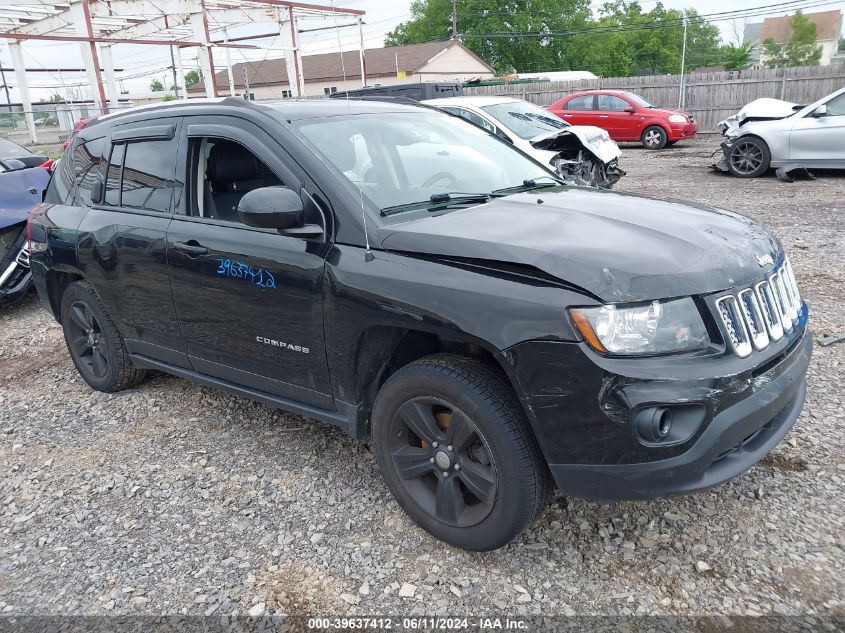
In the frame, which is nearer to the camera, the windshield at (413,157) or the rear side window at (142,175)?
the windshield at (413,157)

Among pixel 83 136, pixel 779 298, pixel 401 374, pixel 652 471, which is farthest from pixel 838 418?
pixel 83 136

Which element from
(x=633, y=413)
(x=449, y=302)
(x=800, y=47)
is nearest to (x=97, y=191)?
(x=449, y=302)

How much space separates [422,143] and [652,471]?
2144 mm

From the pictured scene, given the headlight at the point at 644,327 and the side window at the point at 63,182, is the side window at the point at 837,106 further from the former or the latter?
the side window at the point at 63,182

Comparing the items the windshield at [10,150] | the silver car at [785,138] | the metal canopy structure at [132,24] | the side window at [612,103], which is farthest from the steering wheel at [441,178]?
the metal canopy structure at [132,24]

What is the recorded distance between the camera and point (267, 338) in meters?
3.28

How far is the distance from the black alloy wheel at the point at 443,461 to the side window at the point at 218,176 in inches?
62.7

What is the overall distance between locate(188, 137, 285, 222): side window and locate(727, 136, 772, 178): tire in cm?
1109

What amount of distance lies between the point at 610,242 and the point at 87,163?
361 centimetres

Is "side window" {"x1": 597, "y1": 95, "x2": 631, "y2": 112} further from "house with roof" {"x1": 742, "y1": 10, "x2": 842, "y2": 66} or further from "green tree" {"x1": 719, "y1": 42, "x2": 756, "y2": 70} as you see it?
"house with roof" {"x1": 742, "y1": 10, "x2": 842, "y2": 66}

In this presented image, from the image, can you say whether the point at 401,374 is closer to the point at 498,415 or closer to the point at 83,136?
the point at 498,415

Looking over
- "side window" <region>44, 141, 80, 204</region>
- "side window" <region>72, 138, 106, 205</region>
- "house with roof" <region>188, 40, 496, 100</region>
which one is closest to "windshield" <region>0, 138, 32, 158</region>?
"side window" <region>44, 141, 80, 204</region>

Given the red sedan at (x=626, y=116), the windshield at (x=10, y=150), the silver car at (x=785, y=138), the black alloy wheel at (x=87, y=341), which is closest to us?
the black alloy wheel at (x=87, y=341)

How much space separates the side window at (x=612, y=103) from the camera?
1859 cm
